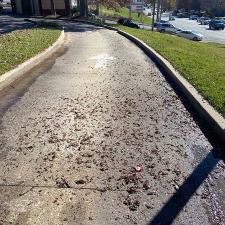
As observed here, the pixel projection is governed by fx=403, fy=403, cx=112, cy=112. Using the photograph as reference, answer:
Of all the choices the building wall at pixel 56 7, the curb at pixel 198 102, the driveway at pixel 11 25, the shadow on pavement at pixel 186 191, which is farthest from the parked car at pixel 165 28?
the shadow on pavement at pixel 186 191

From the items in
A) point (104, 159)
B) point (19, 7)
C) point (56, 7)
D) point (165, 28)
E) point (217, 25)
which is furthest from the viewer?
point (217, 25)

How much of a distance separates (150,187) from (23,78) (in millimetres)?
6914

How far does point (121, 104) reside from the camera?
8.43m

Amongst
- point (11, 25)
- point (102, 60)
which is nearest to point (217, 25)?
point (11, 25)

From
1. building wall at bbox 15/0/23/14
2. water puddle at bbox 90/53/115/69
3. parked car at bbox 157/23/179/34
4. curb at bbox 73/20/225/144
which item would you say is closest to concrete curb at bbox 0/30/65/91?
water puddle at bbox 90/53/115/69

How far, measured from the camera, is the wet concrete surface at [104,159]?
4363 mm

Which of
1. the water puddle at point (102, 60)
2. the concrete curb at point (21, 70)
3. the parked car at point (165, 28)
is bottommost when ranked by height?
the parked car at point (165, 28)

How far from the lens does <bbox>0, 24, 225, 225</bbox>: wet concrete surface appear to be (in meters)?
4.36

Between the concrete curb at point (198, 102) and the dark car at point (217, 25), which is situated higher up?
the concrete curb at point (198, 102)

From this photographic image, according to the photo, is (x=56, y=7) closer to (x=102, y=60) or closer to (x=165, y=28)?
(x=165, y=28)

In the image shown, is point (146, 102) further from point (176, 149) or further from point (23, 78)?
point (23, 78)

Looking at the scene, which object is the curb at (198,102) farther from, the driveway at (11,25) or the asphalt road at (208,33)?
the asphalt road at (208,33)

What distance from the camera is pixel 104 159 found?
18.4ft

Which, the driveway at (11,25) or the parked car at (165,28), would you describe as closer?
the driveway at (11,25)
